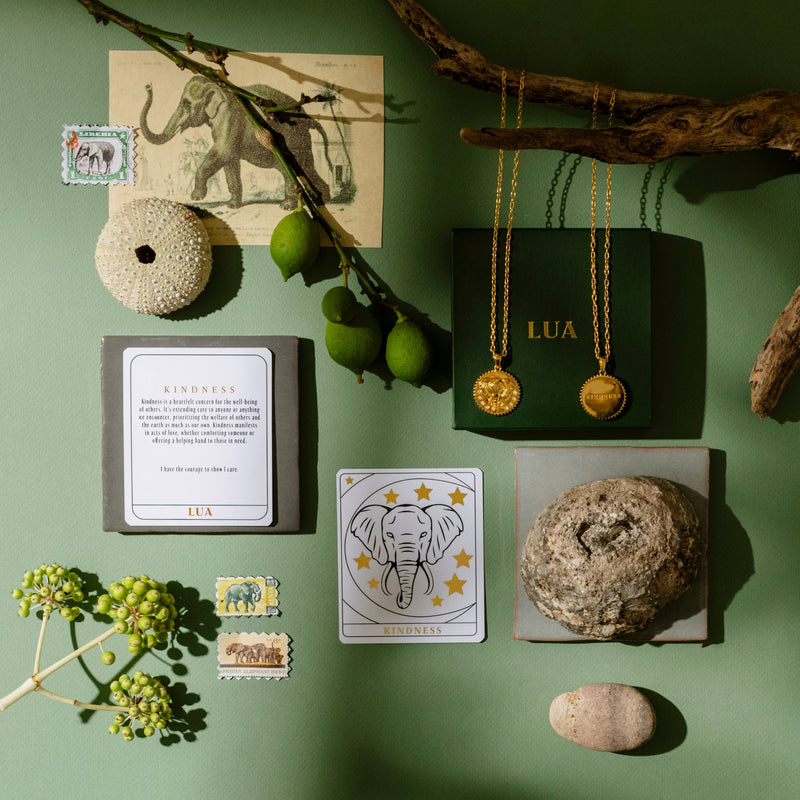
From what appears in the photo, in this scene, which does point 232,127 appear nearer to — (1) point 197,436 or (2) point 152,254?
(2) point 152,254

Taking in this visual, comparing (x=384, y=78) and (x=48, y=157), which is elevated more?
(x=384, y=78)

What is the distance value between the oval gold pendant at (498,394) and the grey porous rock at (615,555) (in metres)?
0.16

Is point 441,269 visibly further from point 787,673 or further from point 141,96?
point 787,673

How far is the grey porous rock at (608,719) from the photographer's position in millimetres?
945

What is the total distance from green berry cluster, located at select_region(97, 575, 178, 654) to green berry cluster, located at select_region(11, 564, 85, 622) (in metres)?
0.05

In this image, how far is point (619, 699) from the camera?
950mm

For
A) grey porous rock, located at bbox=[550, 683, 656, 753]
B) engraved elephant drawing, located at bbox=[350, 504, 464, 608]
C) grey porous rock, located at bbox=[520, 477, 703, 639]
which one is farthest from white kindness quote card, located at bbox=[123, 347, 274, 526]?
grey porous rock, located at bbox=[550, 683, 656, 753]

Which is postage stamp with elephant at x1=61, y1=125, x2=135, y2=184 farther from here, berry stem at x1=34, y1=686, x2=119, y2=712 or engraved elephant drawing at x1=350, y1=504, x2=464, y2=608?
berry stem at x1=34, y1=686, x2=119, y2=712

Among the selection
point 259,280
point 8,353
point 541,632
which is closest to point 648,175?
point 259,280

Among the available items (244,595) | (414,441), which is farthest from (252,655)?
(414,441)

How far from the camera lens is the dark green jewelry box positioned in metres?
0.91

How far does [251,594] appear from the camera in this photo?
0.97 metres

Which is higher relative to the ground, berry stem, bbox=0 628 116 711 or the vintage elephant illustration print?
the vintage elephant illustration print

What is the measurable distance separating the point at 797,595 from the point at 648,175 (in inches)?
26.1
